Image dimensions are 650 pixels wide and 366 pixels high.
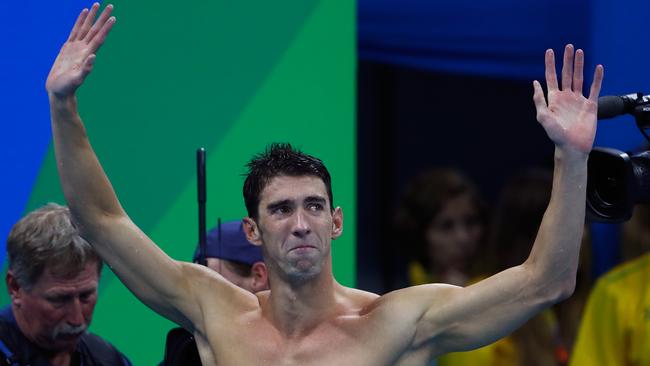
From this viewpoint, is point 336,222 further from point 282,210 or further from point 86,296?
point 86,296

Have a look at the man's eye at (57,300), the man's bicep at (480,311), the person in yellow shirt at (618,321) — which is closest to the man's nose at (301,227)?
the man's bicep at (480,311)

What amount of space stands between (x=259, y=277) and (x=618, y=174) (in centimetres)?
140

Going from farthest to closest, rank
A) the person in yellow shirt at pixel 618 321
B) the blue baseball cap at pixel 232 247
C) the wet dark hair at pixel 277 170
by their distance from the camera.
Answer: the person in yellow shirt at pixel 618 321, the blue baseball cap at pixel 232 247, the wet dark hair at pixel 277 170

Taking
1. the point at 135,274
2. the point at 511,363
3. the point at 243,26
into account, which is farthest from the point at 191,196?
the point at 511,363

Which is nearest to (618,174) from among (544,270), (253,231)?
(544,270)

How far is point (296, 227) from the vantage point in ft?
11.8

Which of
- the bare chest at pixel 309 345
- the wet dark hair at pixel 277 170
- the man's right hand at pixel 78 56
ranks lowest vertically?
the bare chest at pixel 309 345

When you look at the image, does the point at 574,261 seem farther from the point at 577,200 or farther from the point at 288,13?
the point at 288,13

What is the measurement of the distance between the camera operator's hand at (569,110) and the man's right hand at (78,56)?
1.17 m

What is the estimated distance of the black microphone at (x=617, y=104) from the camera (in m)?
3.50

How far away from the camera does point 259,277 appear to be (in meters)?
4.49

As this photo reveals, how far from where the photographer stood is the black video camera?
3.51m

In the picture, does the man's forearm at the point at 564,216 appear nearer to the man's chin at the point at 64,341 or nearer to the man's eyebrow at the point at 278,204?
the man's eyebrow at the point at 278,204

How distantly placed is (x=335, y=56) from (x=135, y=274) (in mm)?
1567
